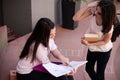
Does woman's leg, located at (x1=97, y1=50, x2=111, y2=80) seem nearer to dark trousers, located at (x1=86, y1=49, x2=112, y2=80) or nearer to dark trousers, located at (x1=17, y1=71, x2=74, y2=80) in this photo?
dark trousers, located at (x1=86, y1=49, x2=112, y2=80)

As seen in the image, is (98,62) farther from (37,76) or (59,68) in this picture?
(37,76)

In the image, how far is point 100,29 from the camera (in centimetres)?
379

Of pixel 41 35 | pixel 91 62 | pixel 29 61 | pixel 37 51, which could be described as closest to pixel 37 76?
pixel 29 61

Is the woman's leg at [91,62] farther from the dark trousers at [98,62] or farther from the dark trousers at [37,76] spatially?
the dark trousers at [37,76]

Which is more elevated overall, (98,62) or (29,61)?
(29,61)

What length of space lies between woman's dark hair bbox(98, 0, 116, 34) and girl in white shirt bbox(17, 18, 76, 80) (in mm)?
579

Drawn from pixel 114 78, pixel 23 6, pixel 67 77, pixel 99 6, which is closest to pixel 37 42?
pixel 67 77

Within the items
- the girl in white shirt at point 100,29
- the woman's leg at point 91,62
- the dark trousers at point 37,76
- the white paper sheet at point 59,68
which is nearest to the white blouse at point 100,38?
the girl in white shirt at point 100,29

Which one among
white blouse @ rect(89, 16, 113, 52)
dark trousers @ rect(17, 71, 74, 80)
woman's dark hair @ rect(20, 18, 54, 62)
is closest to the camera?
woman's dark hair @ rect(20, 18, 54, 62)

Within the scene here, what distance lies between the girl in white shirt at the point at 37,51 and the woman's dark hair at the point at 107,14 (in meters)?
0.58

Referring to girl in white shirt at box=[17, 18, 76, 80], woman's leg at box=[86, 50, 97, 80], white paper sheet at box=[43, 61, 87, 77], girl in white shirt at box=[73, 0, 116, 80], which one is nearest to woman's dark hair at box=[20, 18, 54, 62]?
girl in white shirt at box=[17, 18, 76, 80]

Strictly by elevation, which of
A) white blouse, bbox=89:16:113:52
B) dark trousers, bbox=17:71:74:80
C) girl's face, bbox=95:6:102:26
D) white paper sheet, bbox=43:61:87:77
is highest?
girl's face, bbox=95:6:102:26

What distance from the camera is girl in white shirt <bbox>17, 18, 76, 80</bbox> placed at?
11.4ft

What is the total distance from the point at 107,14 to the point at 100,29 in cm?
23
